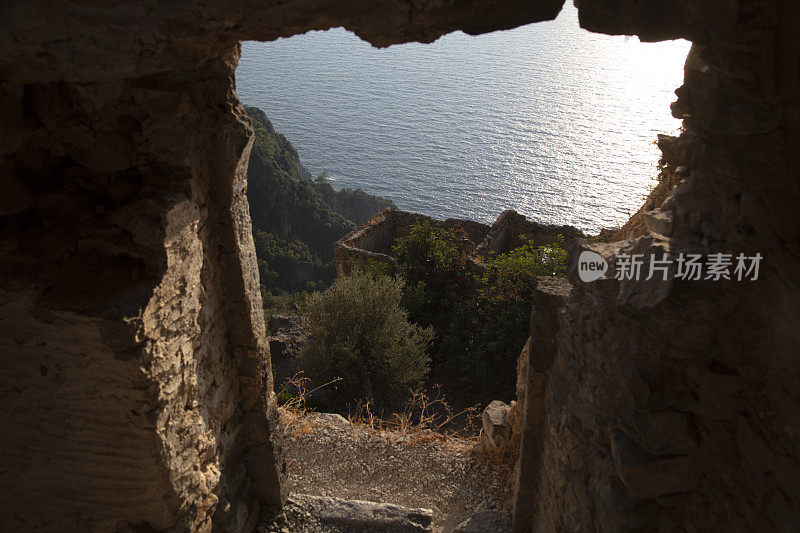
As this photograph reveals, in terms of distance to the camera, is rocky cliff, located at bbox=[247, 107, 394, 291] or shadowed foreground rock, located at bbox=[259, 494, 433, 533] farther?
rocky cliff, located at bbox=[247, 107, 394, 291]

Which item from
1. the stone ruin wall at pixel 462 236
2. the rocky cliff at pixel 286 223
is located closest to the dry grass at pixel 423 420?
the stone ruin wall at pixel 462 236

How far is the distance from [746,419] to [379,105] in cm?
5230

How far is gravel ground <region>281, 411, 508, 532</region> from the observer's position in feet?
18.3

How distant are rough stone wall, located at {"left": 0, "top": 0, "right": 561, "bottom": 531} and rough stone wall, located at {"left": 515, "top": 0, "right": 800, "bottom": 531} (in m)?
0.78

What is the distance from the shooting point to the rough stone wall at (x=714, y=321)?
2213 mm

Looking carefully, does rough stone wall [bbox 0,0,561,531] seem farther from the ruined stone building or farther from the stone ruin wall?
the stone ruin wall

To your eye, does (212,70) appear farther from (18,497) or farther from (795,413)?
(795,413)

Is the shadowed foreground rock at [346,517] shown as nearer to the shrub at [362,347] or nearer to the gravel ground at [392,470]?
the gravel ground at [392,470]

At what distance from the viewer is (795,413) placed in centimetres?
212

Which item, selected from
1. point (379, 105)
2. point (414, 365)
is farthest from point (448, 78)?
point (414, 365)

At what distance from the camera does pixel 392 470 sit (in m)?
6.04

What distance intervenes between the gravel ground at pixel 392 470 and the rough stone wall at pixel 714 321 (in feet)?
8.67

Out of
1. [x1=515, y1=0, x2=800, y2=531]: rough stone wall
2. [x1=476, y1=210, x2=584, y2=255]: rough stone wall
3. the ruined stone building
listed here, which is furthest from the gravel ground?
[x1=476, y1=210, x2=584, y2=255]: rough stone wall

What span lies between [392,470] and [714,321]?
171 inches
